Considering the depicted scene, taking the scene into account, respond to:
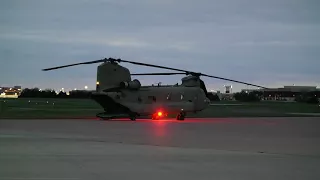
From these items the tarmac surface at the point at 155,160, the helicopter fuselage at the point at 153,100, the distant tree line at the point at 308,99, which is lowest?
the tarmac surface at the point at 155,160

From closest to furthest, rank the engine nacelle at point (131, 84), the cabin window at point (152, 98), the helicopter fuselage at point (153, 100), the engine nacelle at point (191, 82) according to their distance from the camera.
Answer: the helicopter fuselage at point (153, 100) < the engine nacelle at point (131, 84) < the cabin window at point (152, 98) < the engine nacelle at point (191, 82)

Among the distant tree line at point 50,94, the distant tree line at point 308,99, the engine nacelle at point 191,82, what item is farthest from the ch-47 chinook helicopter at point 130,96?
the distant tree line at point 50,94

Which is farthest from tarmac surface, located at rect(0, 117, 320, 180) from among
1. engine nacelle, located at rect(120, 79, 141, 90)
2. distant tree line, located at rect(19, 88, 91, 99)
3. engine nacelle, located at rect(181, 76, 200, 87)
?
distant tree line, located at rect(19, 88, 91, 99)

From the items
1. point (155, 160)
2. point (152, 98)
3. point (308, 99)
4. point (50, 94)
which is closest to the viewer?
point (155, 160)

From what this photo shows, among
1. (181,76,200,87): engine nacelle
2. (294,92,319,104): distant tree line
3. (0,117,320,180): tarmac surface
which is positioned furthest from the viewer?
(294,92,319,104): distant tree line

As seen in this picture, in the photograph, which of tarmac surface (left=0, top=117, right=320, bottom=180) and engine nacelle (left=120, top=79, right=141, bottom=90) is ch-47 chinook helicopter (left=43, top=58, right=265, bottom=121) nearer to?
engine nacelle (left=120, top=79, right=141, bottom=90)

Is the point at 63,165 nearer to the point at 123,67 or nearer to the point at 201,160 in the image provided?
the point at 201,160

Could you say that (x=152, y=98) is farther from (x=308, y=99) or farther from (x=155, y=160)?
(x=308, y=99)

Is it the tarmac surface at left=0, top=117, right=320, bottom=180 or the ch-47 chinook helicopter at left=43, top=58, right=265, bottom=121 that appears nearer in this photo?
the tarmac surface at left=0, top=117, right=320, bottom=180

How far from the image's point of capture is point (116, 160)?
409 inches

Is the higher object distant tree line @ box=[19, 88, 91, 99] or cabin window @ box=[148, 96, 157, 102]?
distant tree line @ box=[19, 88, 91, 99]

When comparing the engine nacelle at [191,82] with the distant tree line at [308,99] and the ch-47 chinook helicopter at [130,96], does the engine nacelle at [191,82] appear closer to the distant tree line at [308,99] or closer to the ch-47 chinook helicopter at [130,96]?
the ch-47 chinook helicopter at [130,96]

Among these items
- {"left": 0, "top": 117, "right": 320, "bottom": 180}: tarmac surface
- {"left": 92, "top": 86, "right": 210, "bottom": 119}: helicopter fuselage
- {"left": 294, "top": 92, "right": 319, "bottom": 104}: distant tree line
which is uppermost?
{"left": 294, "top": 92, "right": 319, "bottom": 104}: distant tree line

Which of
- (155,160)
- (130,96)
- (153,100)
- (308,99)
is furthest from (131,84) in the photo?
(308,99)
